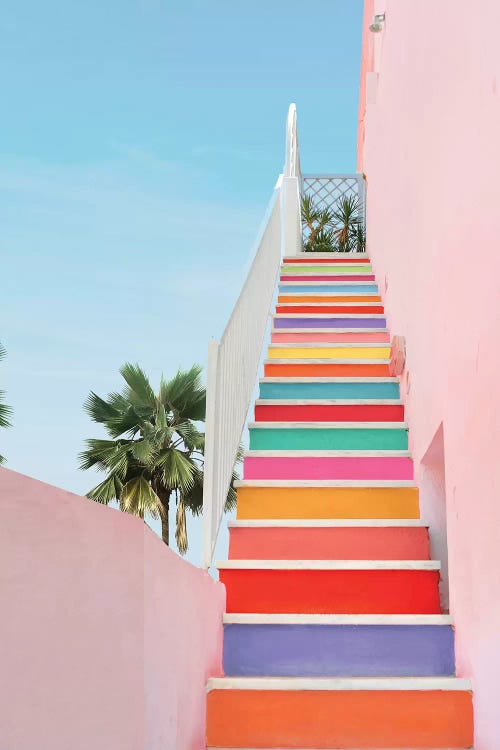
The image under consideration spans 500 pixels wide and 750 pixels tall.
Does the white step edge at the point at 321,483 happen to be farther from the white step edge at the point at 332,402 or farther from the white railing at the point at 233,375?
the white step edge at the point at 332,402

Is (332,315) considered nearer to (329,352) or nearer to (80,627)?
(329,352)

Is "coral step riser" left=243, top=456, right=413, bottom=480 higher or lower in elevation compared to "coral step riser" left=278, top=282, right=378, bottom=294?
lower

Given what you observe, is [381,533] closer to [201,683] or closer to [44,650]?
[201,683]

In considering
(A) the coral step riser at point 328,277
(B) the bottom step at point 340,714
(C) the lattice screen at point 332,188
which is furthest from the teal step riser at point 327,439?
(C) the lattice screen at point 332,188

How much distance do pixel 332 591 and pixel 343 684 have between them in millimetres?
486

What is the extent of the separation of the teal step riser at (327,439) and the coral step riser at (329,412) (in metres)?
0.23

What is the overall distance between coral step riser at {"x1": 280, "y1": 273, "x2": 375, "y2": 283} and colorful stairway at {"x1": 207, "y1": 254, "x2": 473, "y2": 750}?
1.87 metres

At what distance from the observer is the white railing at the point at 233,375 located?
92.4 inches

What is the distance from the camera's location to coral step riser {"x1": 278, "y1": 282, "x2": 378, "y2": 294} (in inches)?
217

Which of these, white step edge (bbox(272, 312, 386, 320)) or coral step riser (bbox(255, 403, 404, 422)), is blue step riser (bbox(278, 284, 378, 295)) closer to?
white step edge (bbox(272, 312, 386, 320))

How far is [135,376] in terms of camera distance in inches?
357

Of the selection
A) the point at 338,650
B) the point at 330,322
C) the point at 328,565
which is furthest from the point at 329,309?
the point at 338,650

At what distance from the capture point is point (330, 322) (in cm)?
496

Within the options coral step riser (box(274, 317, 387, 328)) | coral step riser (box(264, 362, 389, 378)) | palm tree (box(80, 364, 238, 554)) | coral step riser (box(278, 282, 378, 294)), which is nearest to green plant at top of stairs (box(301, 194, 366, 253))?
palm tree (box(80, 364, 238, 554))
